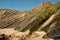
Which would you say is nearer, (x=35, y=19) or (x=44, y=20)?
(x=44, y=20)

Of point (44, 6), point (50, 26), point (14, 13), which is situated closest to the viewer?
point (50, 26)

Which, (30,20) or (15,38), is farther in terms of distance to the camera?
(30,20)

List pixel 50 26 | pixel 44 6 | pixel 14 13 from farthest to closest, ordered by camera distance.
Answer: pixel 14 13 → pixel 44 6 → pixel 50 26

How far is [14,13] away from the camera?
241 feet

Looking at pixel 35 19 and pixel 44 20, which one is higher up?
pixel 35 19

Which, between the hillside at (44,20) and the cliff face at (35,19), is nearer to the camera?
the hillside at (44,20)

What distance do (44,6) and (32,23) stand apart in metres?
7.28

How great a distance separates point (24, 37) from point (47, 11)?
830cm

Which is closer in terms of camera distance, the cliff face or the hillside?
the hillside

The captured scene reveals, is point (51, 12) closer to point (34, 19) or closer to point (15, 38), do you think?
point (34, 19)

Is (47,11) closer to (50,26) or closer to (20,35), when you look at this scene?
(50,26)

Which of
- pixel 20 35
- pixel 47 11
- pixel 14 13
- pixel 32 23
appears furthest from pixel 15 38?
pixel 14 13

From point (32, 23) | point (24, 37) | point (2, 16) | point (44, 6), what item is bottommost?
point (24, 37)

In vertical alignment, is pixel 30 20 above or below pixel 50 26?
above
